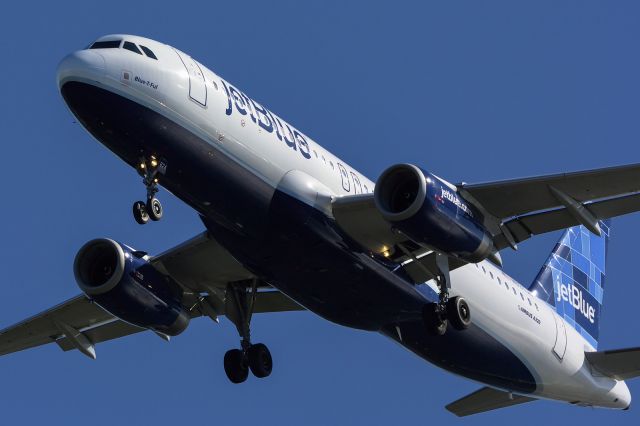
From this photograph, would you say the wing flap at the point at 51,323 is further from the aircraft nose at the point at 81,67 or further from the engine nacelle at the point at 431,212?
the engine nacelle at the point at 431,212

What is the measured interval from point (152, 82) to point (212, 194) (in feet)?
9.29

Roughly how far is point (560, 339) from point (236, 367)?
373 inches

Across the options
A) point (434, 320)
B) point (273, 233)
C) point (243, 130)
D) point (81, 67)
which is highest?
point (243, 130)

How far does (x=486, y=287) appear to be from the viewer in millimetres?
Result: 34719

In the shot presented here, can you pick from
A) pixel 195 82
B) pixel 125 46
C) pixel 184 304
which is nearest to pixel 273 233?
pixel 195 82

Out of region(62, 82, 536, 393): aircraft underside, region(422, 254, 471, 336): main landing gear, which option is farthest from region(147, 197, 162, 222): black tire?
region(422, 254, 471, 336): main landing gear

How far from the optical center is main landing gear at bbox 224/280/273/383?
3456 cm

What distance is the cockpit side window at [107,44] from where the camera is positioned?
96.4ft

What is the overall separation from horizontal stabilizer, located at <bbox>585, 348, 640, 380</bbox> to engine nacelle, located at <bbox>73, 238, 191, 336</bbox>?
12313 millimetres

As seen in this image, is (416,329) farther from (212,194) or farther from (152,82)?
(152,82)

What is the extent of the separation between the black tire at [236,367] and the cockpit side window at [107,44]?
957 cm

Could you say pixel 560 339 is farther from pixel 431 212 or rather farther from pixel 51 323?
pixel 51 323

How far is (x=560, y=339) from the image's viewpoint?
37.3m

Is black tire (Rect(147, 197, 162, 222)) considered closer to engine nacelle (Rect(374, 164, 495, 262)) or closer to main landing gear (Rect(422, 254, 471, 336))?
engine nacelle (Rect(374, 164, 495, 262))
